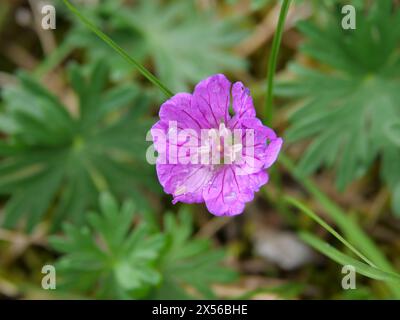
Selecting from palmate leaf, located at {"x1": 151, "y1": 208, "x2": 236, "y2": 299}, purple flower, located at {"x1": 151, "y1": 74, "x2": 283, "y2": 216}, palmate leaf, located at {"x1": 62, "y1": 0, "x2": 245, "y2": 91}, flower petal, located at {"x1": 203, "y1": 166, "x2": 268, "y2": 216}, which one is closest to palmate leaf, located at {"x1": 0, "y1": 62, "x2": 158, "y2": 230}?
palmate leaf, located at {"x1": 62, "y1": 0, "x2": 245, "y2": 91}

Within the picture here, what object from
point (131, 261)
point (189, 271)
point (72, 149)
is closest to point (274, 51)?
point (131, 261)

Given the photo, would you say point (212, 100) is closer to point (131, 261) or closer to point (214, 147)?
point (214, 147)

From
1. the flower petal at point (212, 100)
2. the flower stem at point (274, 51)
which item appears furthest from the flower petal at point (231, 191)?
the flower stem at point (274, 51)

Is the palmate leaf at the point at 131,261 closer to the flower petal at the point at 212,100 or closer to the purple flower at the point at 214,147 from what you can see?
the purple flower at the point at 214,147

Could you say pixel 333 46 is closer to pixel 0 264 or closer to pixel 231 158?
pixel 231 158
